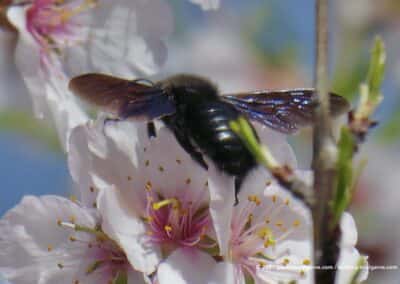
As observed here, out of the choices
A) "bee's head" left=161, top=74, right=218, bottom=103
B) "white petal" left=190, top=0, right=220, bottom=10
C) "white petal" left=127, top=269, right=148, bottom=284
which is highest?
"white petal" left=190, top=0, right=220, bottom=10

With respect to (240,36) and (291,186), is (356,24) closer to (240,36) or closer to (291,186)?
(240,36)

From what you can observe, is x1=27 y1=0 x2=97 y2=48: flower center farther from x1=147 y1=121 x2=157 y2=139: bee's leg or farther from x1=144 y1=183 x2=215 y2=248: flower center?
x1=144 y1=183 x2=215 y2=248: flower center

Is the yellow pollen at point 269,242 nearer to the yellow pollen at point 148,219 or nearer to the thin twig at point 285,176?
the yellow pollen at point 148,219

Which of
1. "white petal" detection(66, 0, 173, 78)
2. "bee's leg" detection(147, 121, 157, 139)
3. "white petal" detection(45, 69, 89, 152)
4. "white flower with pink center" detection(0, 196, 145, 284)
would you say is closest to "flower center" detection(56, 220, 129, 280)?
"white flower with pink center" detection(0, 196, 145, 284)

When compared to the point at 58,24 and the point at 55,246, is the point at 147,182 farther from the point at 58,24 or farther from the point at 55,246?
the point at 58,24

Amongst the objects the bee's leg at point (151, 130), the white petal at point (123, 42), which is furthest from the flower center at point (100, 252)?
the white petal at point (123, 42)

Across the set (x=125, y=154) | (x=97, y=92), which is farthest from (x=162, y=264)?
(x=97, y=92)

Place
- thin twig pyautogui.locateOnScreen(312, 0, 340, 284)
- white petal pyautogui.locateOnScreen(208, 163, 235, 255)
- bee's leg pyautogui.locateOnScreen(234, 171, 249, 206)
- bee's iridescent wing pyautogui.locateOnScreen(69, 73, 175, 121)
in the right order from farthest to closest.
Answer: bee's iridescent wing pyautogui.locateOnScreen(69, 73, 175, 121)
bee's leg pyautogui.locateOnScreen(234, 171, 249, 206)
white petal pyautogui.locateOnScreen(208, 163, 235, 255)
thin twig pyautogui.locateOnScreen(312, 0, 340, 284)

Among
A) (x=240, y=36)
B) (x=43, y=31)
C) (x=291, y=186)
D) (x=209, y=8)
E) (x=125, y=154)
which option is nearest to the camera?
(x=291, y=186)
